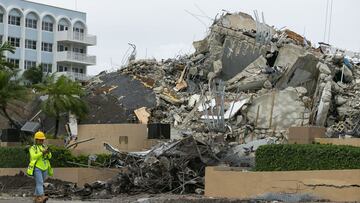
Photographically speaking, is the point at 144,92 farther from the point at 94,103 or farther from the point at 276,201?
the point at 276,201

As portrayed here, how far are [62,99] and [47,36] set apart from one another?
56155mm

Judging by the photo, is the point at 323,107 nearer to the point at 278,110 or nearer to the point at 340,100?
the point at 340,100

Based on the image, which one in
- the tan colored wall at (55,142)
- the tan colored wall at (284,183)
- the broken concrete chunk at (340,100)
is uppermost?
the broken concrete chunk at (340,100)

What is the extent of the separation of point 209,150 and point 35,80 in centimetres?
3195

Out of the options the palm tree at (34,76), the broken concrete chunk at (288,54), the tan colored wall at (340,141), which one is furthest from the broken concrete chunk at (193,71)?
the palm tree at (34,76)

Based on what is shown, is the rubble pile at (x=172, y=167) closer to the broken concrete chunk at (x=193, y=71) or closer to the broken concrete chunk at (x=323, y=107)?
the broken concrete chunk at (x=323, y=107)

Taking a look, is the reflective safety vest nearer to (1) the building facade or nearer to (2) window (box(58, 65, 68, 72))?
(1) the building facade

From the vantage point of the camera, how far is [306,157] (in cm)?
1602

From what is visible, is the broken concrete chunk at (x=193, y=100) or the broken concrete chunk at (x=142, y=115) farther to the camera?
the broken concrete chunk at (x=193, y=100)

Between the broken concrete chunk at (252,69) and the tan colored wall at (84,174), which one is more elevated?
the broken concrete chunk at (252,69)

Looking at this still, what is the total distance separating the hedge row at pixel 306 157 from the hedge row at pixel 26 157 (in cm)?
742

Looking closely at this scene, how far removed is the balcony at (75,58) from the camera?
79.5 m

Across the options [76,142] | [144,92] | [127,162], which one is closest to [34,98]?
[144,92]

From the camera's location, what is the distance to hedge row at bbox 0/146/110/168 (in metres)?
23.0
